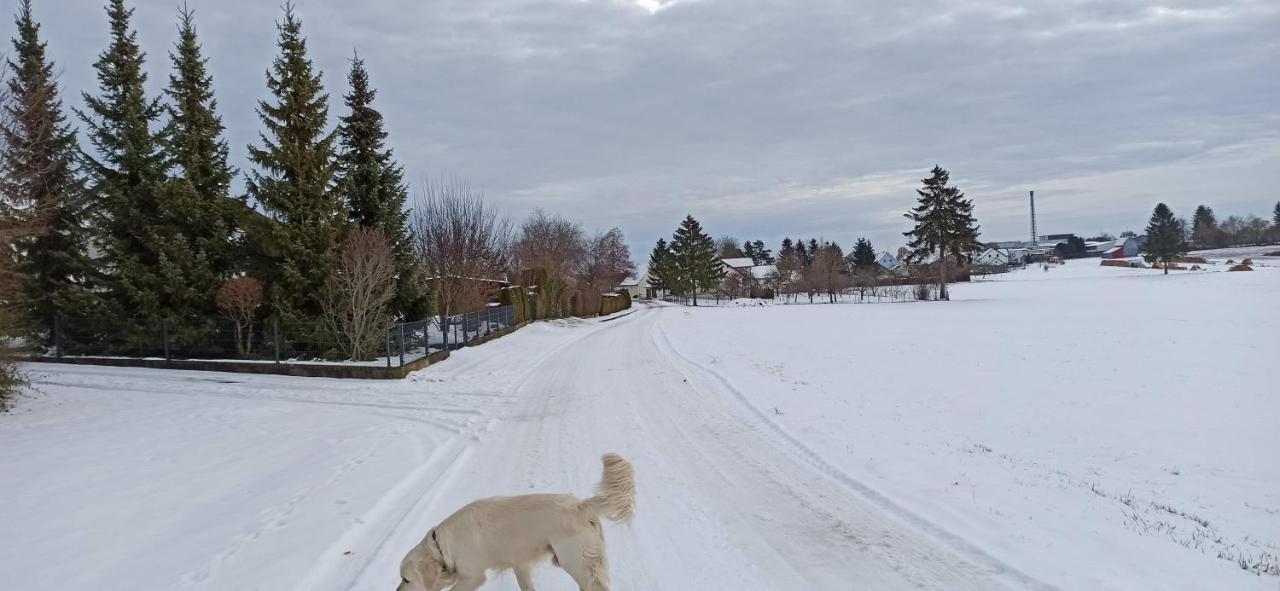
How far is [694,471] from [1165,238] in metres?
108

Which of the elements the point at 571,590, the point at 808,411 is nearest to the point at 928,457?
the point at 808,411

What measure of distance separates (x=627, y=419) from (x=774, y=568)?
5.57 meters

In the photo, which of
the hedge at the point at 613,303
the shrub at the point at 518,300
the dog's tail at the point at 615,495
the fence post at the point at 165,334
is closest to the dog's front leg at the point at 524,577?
the dog's tail at the point at 615,495

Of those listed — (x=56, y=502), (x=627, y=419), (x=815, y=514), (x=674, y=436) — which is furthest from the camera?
(x=627, y=419)

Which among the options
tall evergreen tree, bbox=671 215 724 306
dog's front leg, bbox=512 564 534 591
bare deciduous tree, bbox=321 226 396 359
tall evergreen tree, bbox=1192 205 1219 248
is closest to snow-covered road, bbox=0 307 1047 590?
dog's front leg, bbox=512 564 534 591

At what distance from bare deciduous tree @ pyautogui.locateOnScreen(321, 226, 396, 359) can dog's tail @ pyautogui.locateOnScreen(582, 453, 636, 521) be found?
14156 mm

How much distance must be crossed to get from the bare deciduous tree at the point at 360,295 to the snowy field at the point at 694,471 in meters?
2.08

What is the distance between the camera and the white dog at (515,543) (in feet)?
12.0

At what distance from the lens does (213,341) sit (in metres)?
17.3


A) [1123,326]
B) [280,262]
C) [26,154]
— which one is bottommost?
[1123,326]

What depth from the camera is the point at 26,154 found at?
10.4m

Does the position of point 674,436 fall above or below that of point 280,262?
below

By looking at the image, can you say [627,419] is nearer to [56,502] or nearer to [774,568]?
[774,568]

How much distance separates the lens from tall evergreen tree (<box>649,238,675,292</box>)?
83.4 metres
